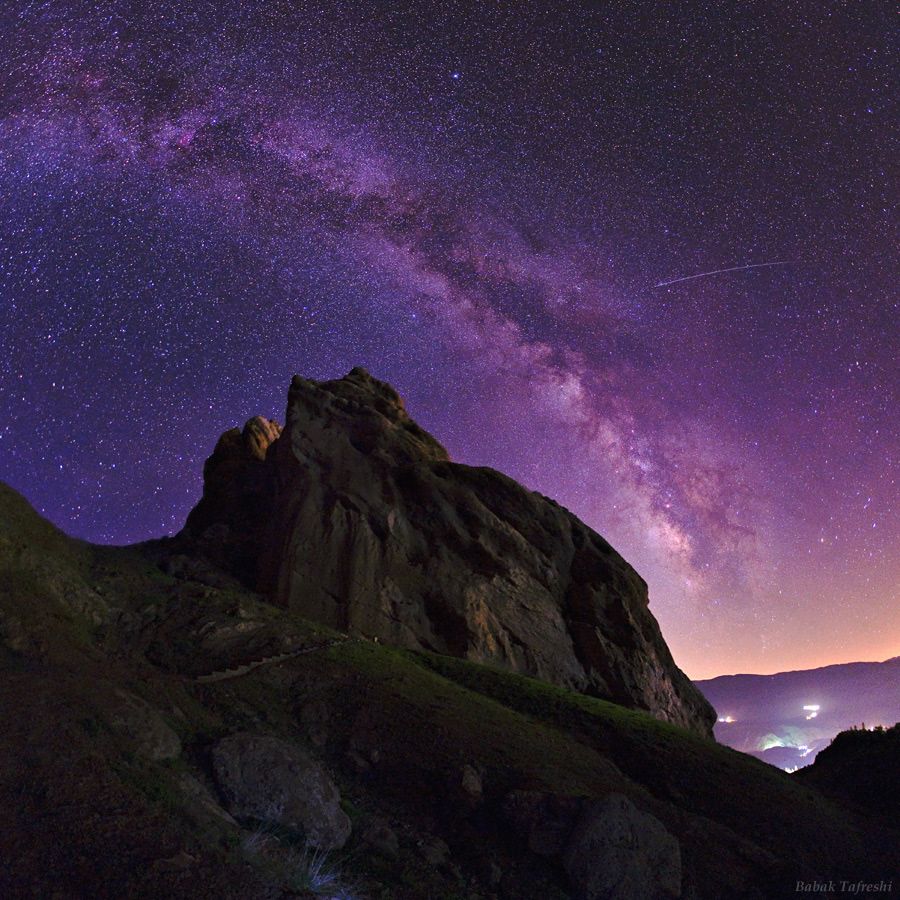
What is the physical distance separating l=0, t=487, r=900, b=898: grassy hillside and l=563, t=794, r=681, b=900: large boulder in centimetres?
66

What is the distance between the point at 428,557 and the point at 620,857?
27.4m

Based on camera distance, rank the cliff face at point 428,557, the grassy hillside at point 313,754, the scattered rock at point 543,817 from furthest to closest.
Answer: the cliff face at point 428,557 → the scattered rock at point 543,817 → the grassy hillside at point 313,754

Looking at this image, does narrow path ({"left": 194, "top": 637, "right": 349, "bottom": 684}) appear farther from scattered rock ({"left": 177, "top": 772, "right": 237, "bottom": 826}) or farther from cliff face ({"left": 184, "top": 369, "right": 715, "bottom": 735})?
scattered rock ({"left": 177, "top": 772, "right": 237, "bottom": 826})

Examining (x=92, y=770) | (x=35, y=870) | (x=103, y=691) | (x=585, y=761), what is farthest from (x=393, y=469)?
(x=35, y=870)

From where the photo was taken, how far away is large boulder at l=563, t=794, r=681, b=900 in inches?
628

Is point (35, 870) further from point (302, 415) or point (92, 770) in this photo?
point (302, 415)

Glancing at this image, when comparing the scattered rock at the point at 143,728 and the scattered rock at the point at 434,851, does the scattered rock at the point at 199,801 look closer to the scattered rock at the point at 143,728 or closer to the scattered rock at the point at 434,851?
the scattered rock at the point at 143,728

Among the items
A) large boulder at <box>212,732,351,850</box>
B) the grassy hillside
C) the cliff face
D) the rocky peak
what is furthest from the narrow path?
the rocky peak

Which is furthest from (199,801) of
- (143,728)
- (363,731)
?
(363,731)

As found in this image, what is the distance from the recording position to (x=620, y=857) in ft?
53.7

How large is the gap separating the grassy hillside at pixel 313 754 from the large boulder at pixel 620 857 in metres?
0.66

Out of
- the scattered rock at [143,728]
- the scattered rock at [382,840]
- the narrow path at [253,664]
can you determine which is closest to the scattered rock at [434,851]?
the scattered rock at [382,840]

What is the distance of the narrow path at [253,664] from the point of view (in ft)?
82.4

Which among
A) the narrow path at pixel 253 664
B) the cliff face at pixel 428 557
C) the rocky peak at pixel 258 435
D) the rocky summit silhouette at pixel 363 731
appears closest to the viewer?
the rocky summit silhouette at pixel 363 731
